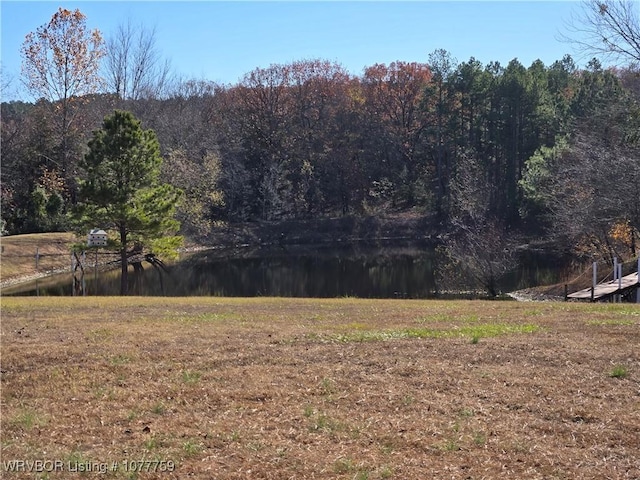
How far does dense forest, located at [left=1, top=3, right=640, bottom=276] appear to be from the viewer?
162ft

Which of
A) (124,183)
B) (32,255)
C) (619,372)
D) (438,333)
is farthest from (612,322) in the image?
(32,255)

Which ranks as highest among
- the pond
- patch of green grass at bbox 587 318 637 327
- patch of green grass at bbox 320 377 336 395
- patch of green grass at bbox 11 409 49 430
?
patch of green grass at bbox 587 318 637 327

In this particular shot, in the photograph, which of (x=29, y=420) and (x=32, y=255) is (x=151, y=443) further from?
(x=32, y=255)

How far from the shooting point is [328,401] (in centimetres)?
682

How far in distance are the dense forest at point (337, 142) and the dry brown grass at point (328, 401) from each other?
33.4 meters

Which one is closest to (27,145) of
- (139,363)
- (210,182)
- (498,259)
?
(210,182)

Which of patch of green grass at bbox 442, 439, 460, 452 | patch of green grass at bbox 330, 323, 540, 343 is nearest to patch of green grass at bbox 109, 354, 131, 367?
patch of green grass at bbox 330, 323, 540, 343

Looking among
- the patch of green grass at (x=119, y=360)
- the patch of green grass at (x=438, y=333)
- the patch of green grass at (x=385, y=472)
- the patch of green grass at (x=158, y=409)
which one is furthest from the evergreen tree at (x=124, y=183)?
the patch of green grass at (x=385, y=472)

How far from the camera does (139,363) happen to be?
27.6 ft

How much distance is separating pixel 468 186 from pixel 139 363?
1607 inches

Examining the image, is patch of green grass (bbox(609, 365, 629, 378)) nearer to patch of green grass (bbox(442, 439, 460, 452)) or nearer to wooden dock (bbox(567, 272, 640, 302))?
patch of green grass (bbox(442, 439, 460, 452))

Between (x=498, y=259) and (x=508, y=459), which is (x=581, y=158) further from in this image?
(x=508, y=459)

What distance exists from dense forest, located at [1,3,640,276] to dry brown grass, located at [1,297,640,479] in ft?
110

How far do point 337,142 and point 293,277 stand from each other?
31766 mm
